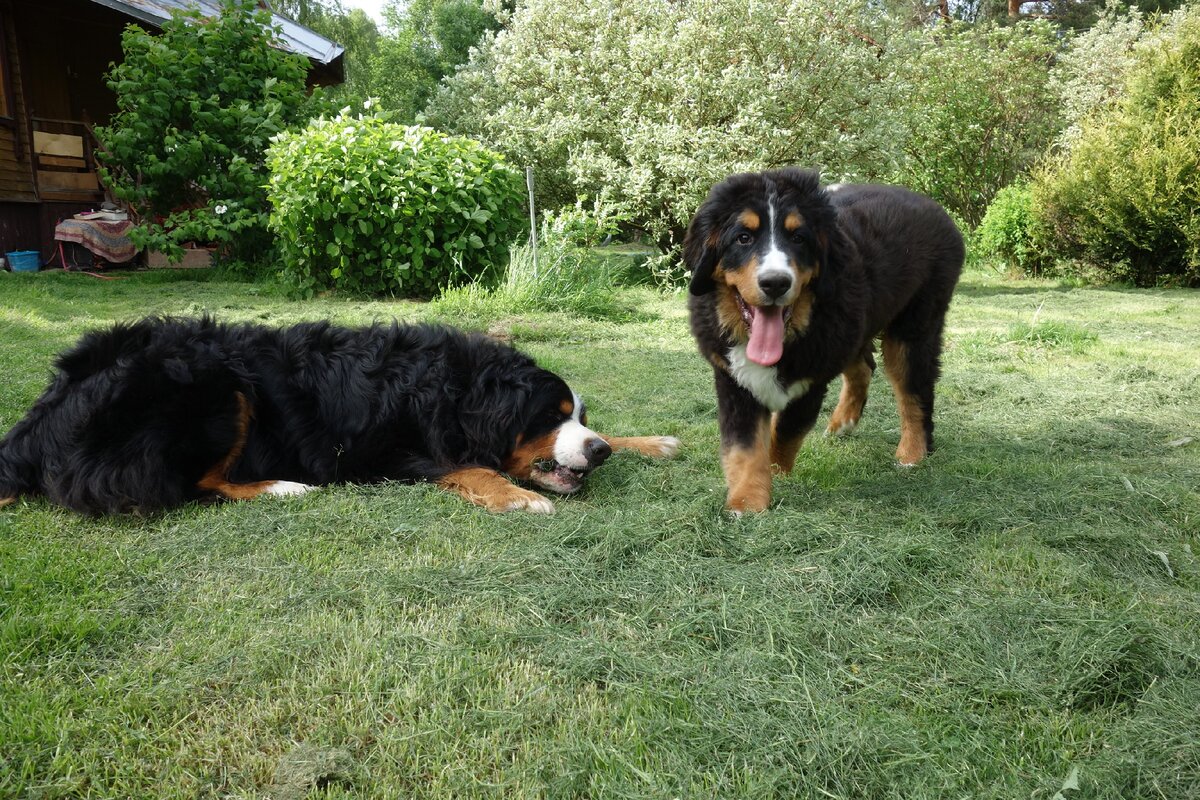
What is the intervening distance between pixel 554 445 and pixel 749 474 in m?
0.89

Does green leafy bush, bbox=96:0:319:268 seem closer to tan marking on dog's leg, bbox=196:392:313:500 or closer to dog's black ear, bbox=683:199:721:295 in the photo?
tan marking on dog's leg, bbox=196:392:313:500

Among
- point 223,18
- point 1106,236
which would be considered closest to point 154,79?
point 223,18

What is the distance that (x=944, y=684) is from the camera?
1977 mm

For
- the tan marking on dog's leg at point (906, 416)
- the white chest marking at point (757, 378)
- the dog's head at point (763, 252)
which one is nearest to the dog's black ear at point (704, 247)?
the dog's head at point (763, 252)

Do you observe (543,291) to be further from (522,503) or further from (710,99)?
(522,503)

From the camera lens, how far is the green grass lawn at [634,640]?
1.67 m

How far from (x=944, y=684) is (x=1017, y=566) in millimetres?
876

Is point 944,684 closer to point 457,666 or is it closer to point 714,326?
point 457,666

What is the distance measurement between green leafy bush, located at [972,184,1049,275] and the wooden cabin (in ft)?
39.6

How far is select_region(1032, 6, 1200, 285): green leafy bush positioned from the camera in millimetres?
11844

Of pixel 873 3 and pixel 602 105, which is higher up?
pixel 873 3

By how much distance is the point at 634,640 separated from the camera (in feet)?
7.25

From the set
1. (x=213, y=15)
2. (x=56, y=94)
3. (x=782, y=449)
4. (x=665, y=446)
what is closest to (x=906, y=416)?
(x=782, y=449)

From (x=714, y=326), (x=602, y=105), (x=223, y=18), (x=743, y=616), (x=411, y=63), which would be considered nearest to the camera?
(x=743, y=616)
